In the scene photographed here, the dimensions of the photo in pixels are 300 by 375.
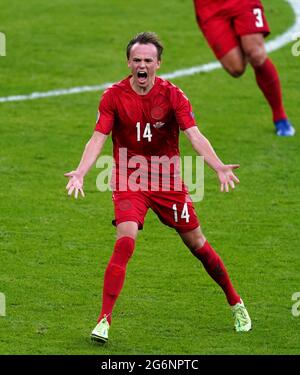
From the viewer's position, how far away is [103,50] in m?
22.1

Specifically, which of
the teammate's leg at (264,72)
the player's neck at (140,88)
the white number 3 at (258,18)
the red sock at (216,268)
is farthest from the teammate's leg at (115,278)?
the white number 3 at (258,18)

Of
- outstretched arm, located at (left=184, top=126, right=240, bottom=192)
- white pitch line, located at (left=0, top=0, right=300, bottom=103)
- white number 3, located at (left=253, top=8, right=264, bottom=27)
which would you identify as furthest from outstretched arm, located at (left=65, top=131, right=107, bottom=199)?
white pitch line, located at (left=0, top=0, right=300, bottom=103)

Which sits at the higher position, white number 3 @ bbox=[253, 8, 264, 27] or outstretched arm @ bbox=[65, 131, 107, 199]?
white number 3 @ bbox=[253, 8, 264, 27]

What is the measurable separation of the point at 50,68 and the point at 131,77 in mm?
10056

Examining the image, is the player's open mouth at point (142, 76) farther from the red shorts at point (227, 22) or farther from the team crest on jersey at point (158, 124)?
the red shorts at point (227, 22)

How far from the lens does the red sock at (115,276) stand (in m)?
10.9

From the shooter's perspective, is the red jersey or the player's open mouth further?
the red jersey

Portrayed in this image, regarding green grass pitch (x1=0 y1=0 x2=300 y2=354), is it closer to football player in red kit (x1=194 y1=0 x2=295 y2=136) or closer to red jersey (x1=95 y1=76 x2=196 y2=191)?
red jersey (x1=95 y1=76 x2=196 y2=191)

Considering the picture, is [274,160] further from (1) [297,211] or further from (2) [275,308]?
(2) [275,308]

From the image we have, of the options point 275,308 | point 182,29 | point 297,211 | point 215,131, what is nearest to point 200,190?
point 297,211

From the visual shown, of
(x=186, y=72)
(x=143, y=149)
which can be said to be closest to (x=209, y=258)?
(x=143, y=149)

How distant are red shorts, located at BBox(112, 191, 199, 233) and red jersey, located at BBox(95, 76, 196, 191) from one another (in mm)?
329

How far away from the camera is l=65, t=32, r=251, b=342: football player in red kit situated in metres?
11.0

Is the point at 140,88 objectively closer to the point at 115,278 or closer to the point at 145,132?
the point at 145,132
